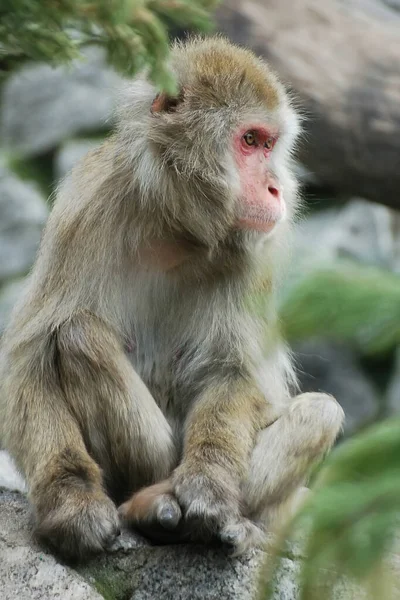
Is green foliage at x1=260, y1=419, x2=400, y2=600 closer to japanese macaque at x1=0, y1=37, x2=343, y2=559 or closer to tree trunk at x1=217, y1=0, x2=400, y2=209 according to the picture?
japanese macaque at x1=0, y1=37, x2=343, y2=559

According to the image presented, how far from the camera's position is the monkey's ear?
4223 millimetres

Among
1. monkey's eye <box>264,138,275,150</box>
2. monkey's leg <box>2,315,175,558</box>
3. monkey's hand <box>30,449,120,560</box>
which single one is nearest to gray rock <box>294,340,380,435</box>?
monkey's eye <box>264,138,275,150</box>

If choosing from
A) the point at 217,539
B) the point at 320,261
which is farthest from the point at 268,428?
the point at 320,261

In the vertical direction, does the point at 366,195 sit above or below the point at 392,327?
below

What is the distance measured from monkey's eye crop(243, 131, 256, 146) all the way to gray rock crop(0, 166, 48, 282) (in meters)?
5.82

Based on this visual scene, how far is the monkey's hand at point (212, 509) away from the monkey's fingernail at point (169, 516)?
37mm

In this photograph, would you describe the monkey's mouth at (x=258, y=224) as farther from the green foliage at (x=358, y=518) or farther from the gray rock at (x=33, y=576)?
the green foliage at (x=358, y=518)

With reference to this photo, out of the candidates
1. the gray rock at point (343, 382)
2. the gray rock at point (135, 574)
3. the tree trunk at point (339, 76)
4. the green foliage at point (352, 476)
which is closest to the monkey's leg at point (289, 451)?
the gray rock at point (135, 574)

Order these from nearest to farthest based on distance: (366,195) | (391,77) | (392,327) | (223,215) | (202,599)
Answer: (392,327) < (202,599) < (223,215) < (391,77) < (366,195)

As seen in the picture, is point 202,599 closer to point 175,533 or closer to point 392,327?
point 175,533

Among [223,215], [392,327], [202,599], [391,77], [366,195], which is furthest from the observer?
[366,195]

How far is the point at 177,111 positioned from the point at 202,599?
1994mm

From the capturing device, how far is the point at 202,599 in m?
3.68

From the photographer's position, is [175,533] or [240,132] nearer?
[175,533]
